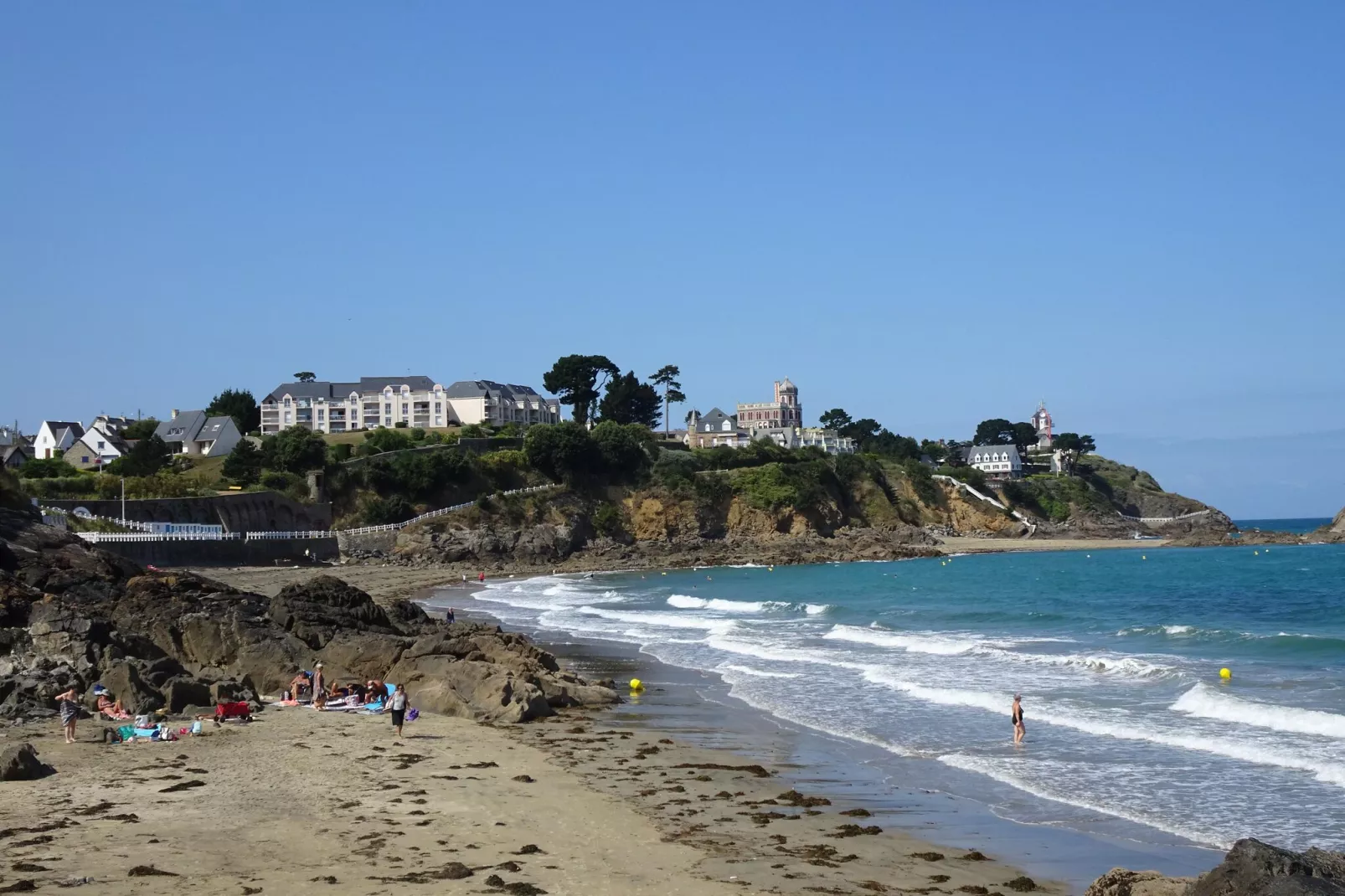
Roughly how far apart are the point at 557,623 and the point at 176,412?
72956 millimetres

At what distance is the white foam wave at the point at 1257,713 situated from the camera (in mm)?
19641

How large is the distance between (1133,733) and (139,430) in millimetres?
98636

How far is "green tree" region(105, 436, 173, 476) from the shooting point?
7800cm

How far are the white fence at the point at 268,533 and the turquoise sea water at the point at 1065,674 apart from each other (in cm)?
1501

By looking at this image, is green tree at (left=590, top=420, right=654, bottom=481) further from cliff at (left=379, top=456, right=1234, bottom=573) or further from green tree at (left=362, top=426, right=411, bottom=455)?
green tree at (left=362, top=426, right=411, bottom=455)

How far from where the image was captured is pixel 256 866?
11523 mm

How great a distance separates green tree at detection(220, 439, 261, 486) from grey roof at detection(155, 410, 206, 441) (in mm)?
18016

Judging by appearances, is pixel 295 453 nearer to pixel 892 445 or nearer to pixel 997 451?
pixel 892 445

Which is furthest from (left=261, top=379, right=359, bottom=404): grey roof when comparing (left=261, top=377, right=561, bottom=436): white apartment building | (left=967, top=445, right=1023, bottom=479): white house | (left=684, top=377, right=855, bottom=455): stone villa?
(left=967, top=445, right=1023, bottom=479): white house

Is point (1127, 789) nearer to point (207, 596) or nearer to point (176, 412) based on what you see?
point (207, 596)

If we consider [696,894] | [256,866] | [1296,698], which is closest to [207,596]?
[256,866]

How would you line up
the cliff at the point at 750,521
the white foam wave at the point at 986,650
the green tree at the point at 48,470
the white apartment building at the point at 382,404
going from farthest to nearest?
the white apartment building at the point at 382,404
the cliff at the point at 750,521
the green tree at the point at 48,470
the white foam wave at the point at 986,650

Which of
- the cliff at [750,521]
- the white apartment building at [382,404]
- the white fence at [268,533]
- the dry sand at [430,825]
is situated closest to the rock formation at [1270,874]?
the dry sand at [430,825]

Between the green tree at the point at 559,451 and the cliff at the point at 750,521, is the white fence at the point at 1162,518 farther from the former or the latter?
the green tree at the point at 559,451
